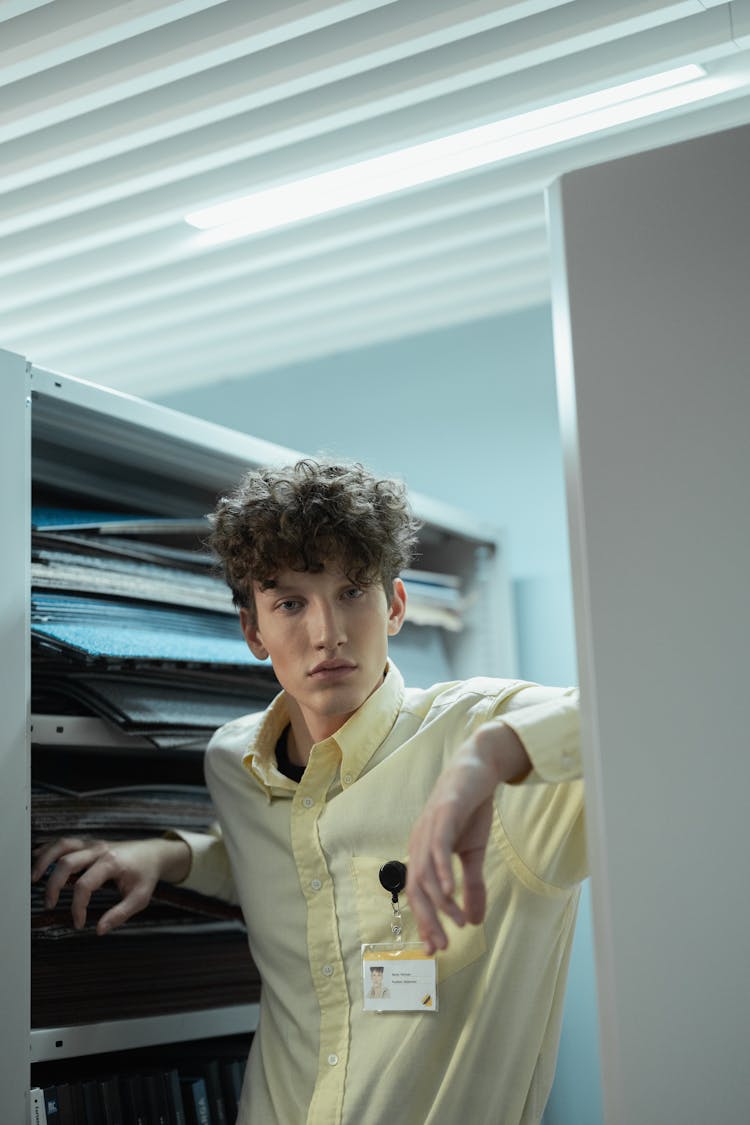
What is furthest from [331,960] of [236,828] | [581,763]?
[581,763]

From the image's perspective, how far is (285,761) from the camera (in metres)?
1.87

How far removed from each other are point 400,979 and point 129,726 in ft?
2.06

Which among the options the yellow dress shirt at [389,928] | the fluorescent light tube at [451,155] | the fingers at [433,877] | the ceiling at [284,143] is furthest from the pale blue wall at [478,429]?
the fingers at [433,877]

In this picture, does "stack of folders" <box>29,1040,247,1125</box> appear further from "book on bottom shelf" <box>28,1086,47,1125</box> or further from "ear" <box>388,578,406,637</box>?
"ear" <box>388,578,406,637</box>

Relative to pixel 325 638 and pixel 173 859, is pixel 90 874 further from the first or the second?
pixel 325 638

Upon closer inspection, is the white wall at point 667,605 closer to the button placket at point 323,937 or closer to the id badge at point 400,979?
the id badge at point 400,979

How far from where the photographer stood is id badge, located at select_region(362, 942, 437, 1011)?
61.7 inches

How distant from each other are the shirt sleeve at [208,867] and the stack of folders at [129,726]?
0.27 ft

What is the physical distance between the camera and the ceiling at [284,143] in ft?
6.67

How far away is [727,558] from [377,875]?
2.56 ft

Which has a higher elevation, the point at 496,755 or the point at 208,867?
the point at 496,755

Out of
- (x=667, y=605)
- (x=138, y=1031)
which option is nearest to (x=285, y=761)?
(x=138, y=1031)

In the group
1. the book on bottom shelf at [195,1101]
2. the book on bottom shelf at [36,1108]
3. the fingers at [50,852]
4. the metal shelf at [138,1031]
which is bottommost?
the book on bottom shelf at [195,1101]

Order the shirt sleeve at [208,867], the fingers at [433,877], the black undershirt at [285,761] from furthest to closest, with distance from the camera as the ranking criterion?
the shirt sleeve at [208,867] → the black undershirt at [285,761] → the fingers at [433,877]
